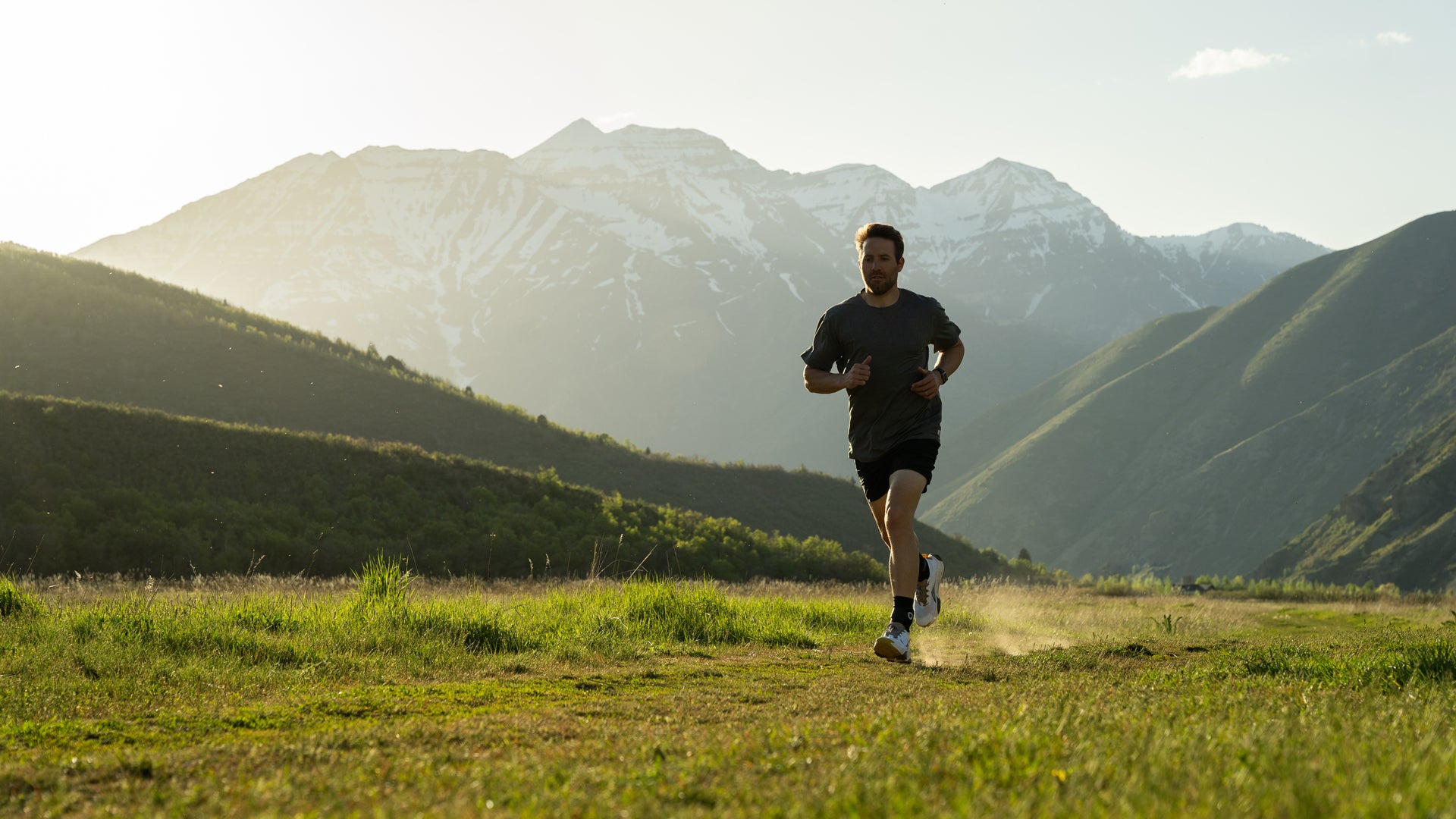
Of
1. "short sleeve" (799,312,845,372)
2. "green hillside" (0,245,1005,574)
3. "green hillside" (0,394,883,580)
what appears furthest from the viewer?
"green hillside" (0,245,1005,574)

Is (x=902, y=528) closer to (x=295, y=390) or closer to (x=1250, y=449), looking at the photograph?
(x=295, y=390)

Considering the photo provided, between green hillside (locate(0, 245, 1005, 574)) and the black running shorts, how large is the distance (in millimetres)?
40313

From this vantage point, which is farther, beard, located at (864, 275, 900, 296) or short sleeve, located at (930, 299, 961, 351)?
short sleeve, located at (930, 299, 961, 351)

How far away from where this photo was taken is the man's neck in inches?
306

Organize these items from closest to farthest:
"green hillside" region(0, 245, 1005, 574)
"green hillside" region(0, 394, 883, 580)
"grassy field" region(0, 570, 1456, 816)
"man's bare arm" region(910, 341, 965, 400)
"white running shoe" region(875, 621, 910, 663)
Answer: "grassy field" region(0, 570, 1456, 816), "white running shoe" region(875, 621, 910, 663), "man's bare arm" region(910, 341, 965, 400), "green hillside" region(0, 394, 883, 580), "green hillside" region(0, 245, 1005, 574)

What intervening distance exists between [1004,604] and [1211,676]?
11.2 meters

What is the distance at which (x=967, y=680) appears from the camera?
622 cm

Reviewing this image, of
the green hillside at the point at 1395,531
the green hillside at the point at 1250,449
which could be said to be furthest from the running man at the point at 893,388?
the green hillside at the point at 1250,449

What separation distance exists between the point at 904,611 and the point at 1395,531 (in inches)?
5183

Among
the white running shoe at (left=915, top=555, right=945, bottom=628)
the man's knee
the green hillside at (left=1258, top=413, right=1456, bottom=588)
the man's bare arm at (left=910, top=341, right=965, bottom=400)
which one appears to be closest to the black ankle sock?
the white running shoe at (left=915, top=555, right=945, bottom=628)

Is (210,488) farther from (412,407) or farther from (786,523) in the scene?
(786,523)

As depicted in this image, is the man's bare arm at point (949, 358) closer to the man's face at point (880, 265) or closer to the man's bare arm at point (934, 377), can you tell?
the man's bare arm at point (934, 377)

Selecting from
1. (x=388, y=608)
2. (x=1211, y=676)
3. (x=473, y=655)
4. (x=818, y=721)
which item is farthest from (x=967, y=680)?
(x=388, y=608)

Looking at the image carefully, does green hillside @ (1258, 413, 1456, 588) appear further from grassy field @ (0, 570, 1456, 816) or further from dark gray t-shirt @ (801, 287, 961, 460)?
grassy field @ (0, 570, 1456, 816)
